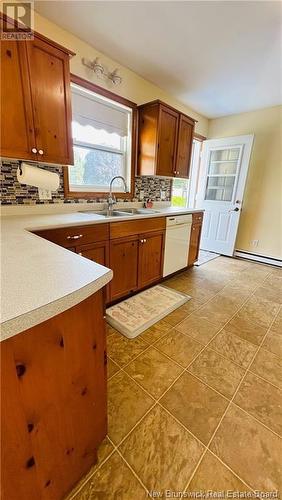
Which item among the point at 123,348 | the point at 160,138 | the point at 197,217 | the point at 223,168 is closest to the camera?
the point at 123,348

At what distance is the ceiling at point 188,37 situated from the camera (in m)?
1.59

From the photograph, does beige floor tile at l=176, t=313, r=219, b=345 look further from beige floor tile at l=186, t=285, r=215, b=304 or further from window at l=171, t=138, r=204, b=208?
window at l=171, t=138, r=204, b=208

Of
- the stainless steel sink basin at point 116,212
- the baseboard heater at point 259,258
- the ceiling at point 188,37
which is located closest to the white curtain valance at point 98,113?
the ceiling at point 188,37

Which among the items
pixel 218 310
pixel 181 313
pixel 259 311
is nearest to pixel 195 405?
pixel 181 313

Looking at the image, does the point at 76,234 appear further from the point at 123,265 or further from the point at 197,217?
the point at 197,217

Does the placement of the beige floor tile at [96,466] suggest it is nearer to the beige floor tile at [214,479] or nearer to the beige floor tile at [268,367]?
the beige floor tile at [214,479]

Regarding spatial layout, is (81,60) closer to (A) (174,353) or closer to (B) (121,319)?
(B) (121,319)

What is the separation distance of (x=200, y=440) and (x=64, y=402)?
2.60 feet

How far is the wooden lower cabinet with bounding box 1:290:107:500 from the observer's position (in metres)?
0.56

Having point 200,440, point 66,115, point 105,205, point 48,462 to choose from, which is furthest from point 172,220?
point 48,462

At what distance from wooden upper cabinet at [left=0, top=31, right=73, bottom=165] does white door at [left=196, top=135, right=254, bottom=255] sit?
9.64 ft

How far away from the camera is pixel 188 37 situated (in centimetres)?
188

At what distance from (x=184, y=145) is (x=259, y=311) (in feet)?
7.63

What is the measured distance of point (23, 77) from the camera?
4.64ft
